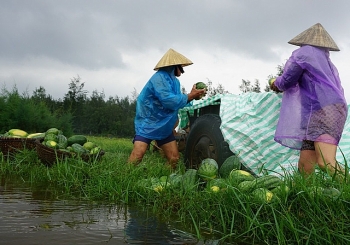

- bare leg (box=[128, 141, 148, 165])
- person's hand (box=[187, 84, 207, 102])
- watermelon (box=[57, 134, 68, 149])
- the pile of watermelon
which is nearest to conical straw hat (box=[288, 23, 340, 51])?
the pile of watermelon

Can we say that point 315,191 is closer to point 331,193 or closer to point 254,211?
point 331,193

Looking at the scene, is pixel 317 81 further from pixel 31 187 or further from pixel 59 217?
pixel 31 187

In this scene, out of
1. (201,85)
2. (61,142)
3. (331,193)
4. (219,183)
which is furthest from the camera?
(61,142)

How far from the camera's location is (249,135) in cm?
489

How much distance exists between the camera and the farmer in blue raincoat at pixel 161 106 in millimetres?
5648

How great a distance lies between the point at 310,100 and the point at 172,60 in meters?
2.17

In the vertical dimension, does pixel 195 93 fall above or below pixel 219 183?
above

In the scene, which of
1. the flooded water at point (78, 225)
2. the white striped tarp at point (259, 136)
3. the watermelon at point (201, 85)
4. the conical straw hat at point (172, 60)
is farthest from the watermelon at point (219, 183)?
the conical straw hat at point (172, 60)

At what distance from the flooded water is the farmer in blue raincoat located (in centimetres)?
213

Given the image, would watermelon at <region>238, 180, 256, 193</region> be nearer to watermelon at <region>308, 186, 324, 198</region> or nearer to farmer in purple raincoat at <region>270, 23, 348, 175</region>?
watermelon at <region>308, 186, 324, 198</region>

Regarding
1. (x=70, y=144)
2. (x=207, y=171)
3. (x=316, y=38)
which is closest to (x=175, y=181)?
(x=207, y=171)

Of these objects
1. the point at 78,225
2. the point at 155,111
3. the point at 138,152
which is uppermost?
the point at 155,111

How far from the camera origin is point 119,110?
33156 mm

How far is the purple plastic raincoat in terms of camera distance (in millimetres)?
4102
